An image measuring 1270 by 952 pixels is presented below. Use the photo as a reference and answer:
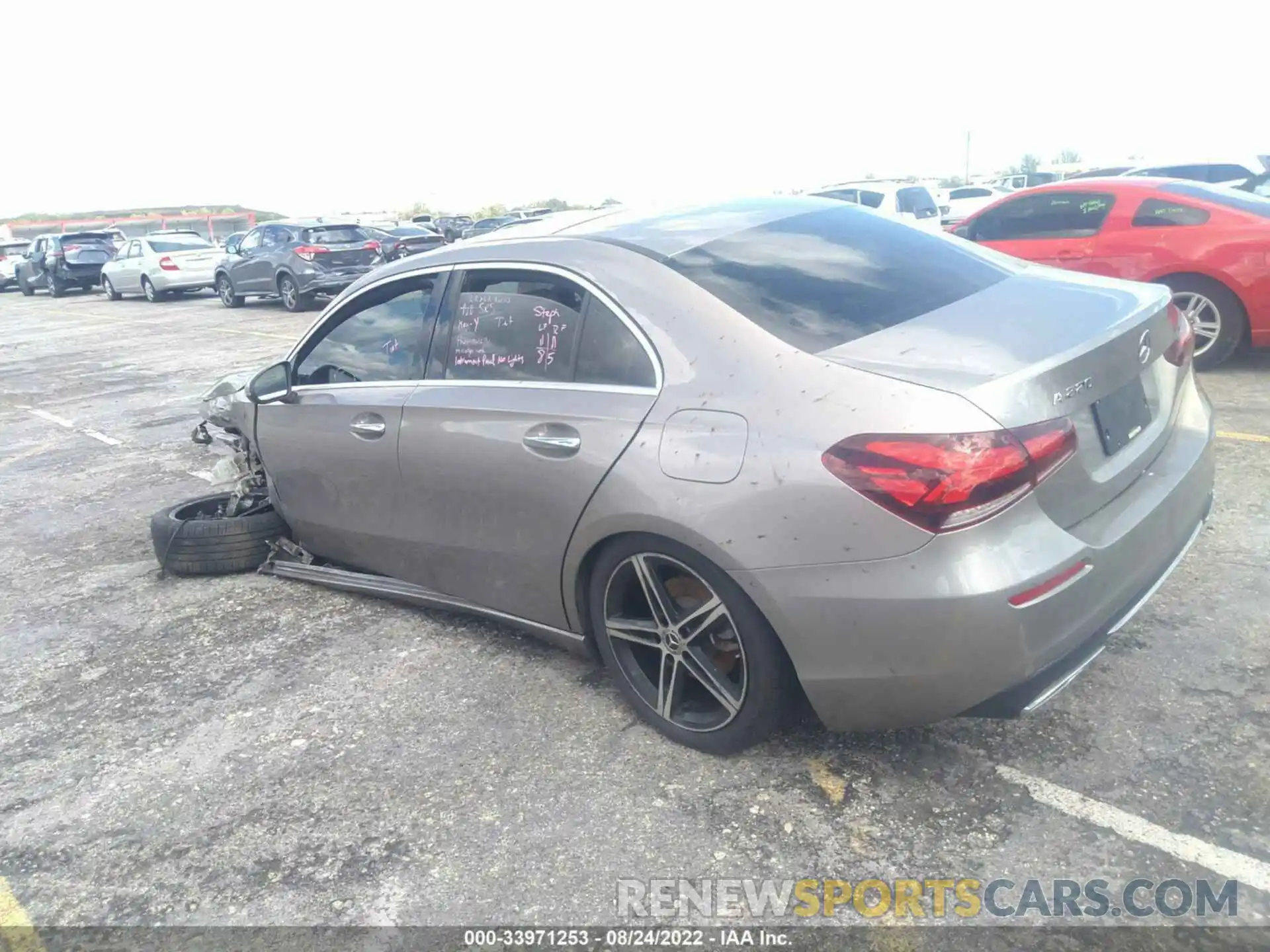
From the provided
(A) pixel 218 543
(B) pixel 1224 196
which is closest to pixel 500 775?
(A) pixel 218 543

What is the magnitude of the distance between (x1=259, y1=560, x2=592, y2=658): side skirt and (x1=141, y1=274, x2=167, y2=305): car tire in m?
21.4

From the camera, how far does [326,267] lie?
18172mm

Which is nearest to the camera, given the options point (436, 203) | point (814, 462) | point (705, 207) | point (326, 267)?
point (814, 462)

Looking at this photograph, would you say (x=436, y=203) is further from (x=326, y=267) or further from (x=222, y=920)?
(x=222, y=920)

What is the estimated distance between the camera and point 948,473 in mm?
2523

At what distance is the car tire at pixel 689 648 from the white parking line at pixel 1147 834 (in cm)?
72

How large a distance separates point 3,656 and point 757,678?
3464 mm

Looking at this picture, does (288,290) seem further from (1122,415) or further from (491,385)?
(1122,415)

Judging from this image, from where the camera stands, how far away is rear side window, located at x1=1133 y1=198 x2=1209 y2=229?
743 cm

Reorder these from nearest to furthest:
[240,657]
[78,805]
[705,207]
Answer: [78,805] < [705,207] < [240,657]

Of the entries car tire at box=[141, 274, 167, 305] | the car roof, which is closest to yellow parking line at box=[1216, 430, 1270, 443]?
the car roof

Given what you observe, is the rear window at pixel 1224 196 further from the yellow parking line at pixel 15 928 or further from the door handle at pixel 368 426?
the yellow parking line at pixel 15 928

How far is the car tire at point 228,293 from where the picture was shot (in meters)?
20.5

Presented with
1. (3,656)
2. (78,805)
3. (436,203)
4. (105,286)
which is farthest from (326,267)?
(436,203)
